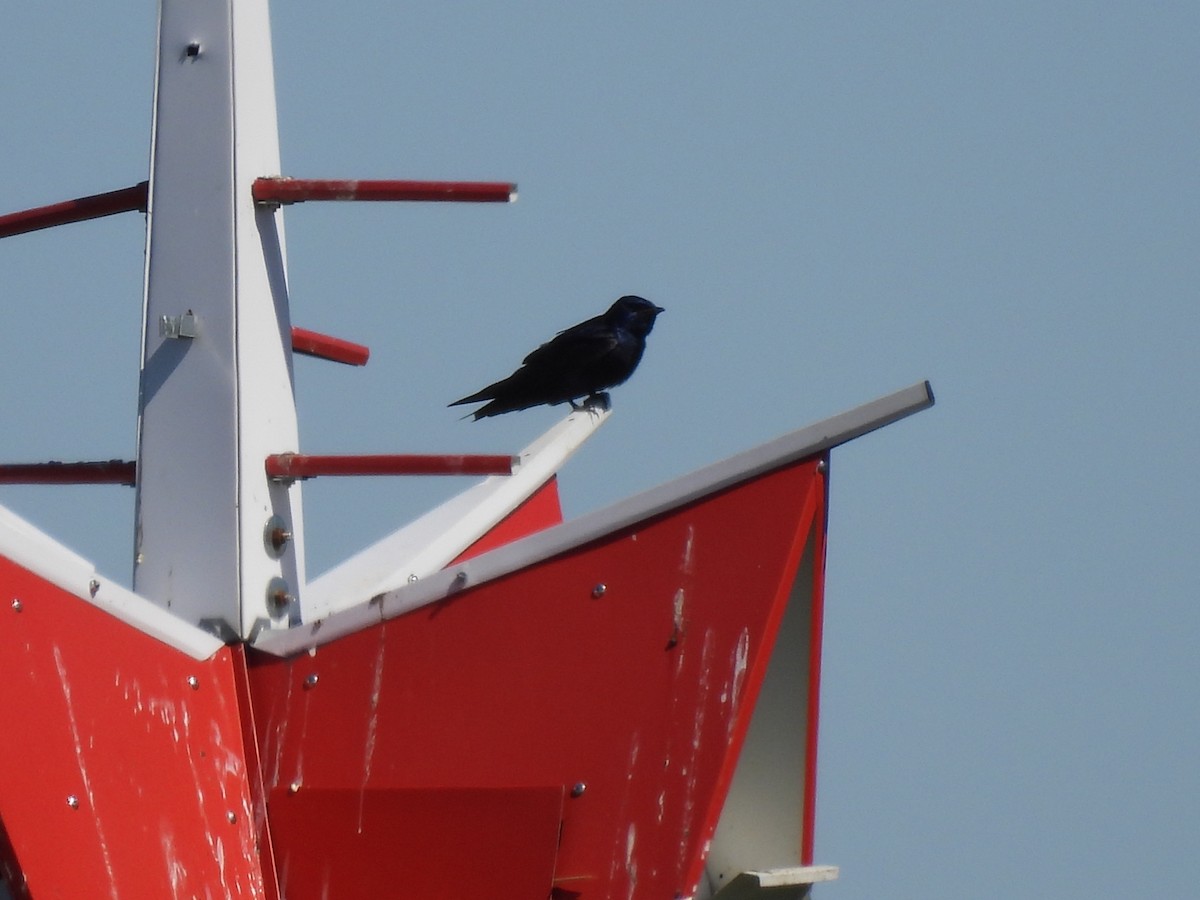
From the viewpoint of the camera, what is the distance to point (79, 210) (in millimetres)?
4406

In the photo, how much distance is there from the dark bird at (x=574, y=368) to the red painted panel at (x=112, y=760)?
2.87 meters

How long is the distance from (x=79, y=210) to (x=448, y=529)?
1.08 metres

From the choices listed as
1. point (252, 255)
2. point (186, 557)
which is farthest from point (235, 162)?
point (186, 557)

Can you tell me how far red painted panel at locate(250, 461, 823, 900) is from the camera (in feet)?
12.0

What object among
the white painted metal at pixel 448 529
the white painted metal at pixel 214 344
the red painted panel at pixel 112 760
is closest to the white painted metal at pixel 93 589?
the red painted panel at pixel 112 760

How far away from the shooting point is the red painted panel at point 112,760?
11.3ft

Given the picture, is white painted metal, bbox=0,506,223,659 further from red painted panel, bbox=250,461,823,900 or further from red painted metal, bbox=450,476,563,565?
red painted metal, bbox=450,476,563,565

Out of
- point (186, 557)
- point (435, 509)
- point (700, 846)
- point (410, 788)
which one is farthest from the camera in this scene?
point (435, 509)

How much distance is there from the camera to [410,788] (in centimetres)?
382

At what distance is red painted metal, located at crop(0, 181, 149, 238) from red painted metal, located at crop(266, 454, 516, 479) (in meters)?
0.61

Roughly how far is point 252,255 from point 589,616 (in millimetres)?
1072

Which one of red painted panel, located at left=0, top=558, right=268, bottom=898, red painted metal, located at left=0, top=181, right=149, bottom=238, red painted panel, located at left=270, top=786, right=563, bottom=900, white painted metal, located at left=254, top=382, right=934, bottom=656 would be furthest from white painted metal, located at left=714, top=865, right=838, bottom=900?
red painted metal, located at left=0, top=181, right=149, bottom=238

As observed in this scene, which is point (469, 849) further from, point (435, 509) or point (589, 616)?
point (435, 509)

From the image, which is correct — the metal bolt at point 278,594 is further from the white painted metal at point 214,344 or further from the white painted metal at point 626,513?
the white painted metal at point 626,513
